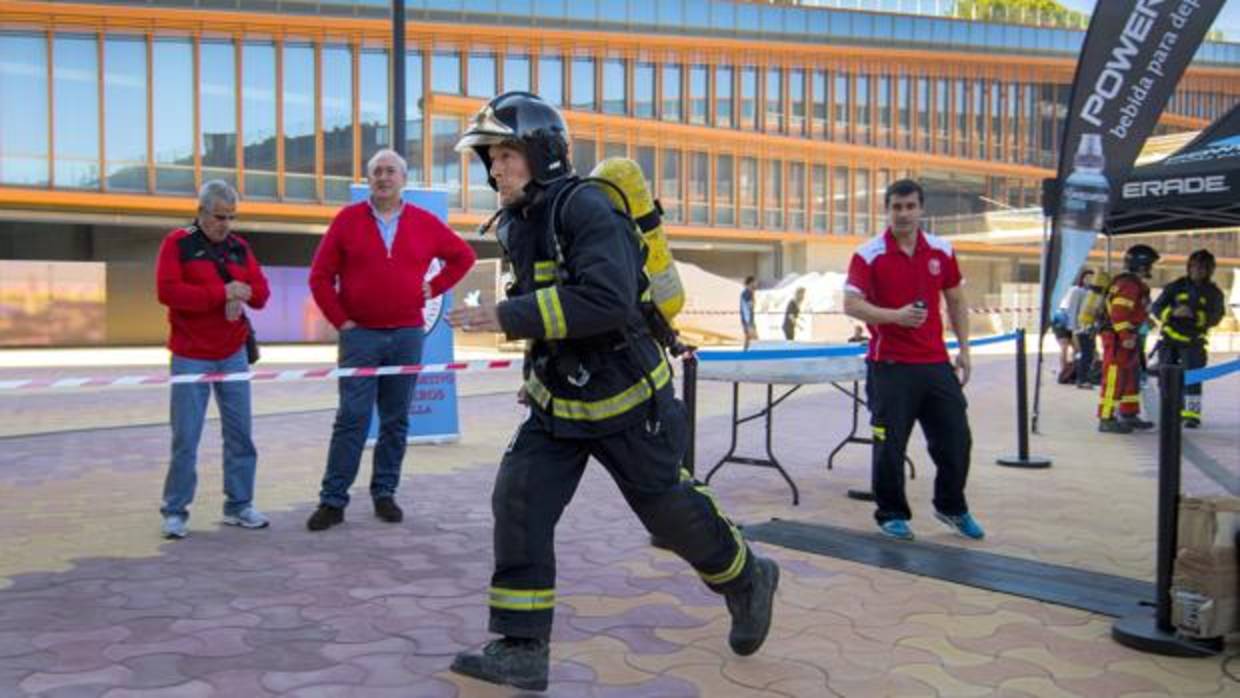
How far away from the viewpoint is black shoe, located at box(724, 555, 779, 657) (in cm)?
356

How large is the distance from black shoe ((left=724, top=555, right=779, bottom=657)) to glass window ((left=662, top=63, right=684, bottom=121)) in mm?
40063

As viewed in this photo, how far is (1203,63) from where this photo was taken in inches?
2194

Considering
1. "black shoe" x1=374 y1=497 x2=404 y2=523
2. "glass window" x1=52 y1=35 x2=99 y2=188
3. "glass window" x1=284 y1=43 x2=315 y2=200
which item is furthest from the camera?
"glass window" x1=284 y1=43 x2=315 y2=200

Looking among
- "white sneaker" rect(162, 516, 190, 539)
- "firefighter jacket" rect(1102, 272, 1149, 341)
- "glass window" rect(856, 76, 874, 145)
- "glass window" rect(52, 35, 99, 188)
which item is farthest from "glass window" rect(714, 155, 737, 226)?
"white sneaker" rect(162, 516, 190, 539)

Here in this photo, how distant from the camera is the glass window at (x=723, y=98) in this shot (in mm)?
43406

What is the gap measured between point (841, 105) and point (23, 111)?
3156 centimetres

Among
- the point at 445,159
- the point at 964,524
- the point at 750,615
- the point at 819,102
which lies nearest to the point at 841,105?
the point at 819,102

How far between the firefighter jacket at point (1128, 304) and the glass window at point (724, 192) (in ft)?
108

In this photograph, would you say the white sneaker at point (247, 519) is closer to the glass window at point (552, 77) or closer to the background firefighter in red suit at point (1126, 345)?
the background firefighter in red suit at point (1126, 345)

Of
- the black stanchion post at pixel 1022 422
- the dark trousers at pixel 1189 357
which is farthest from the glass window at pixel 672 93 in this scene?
the black stanchion post at pixel 1022 422

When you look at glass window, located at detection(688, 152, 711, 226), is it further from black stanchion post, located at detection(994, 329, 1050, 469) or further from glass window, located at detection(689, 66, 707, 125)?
black stanchion post, located at detection(994, 329, 1050, 469)

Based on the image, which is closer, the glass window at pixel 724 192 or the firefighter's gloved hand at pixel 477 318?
the firefighter's gloved hand at pixel 477 318

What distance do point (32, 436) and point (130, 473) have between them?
2614 millimetres

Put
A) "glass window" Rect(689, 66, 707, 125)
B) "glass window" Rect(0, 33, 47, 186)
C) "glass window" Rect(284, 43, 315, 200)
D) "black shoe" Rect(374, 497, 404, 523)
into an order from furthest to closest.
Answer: "glass window" Rect(689, 66, 707, 125) < "glass window" Rect(284, 43, 315, 200) < "glass window" Rect(0, 33, 47, 186) < "black shoe" Rect(374, 497, 404, 523)
